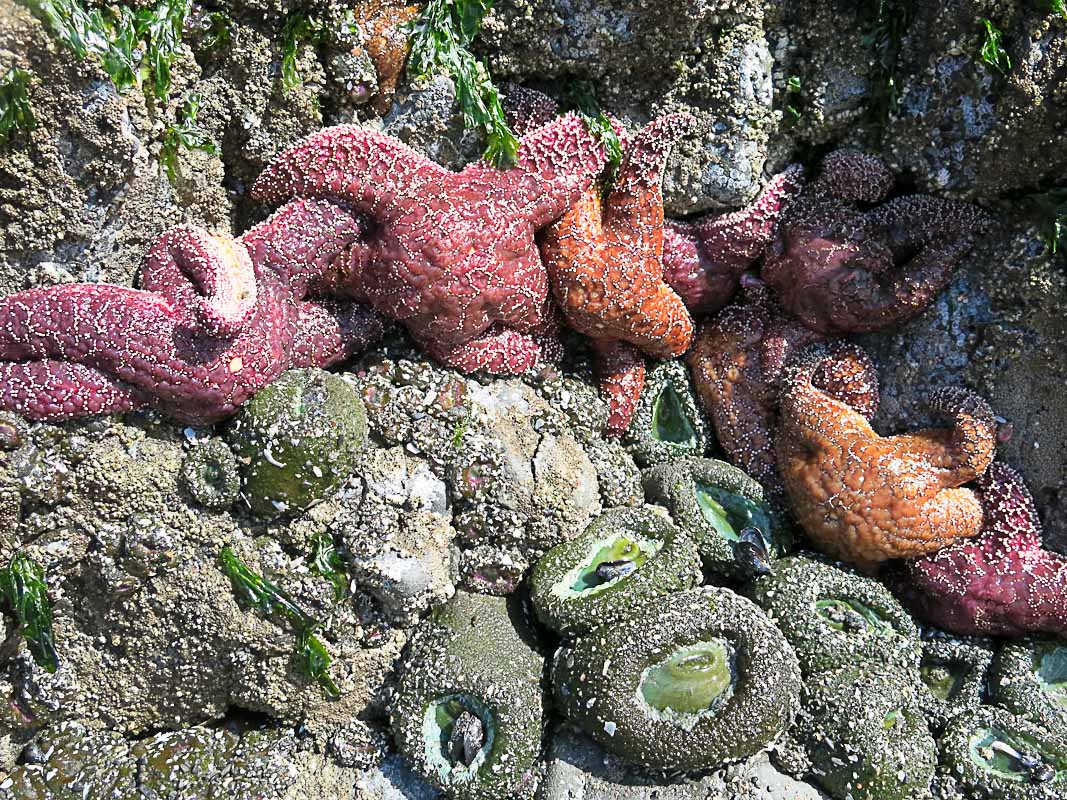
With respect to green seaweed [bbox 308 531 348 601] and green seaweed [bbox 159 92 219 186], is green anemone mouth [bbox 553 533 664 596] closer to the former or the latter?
green seaweed [bbox 308 531 348 601]

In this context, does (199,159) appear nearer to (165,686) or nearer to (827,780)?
(165,686)

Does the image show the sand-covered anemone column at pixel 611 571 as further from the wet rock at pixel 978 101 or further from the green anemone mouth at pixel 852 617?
the wet rock at pixel 978 101

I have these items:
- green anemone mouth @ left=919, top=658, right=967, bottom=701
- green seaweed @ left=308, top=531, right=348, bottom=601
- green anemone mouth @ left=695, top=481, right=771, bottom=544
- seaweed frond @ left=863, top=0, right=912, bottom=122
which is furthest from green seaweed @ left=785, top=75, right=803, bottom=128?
green seaweed @ left=308, top=531, right=348, bottom=601

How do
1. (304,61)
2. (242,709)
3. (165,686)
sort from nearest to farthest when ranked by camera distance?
(304,61), (165,686), (242,709)

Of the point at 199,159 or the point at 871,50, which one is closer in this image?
the point at 199,159

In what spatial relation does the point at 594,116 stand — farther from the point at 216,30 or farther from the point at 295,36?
the point at 216,30

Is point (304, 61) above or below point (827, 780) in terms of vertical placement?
above

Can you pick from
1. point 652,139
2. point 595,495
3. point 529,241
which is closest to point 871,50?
point 652,139
